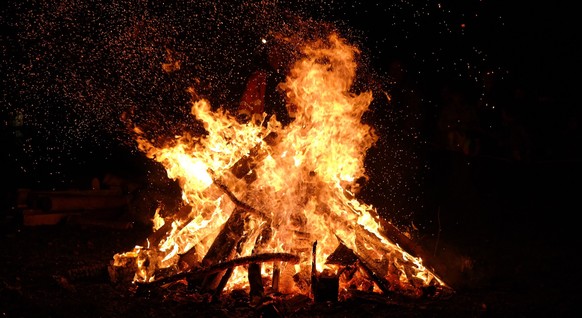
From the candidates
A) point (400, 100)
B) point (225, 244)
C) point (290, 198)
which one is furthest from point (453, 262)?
point (400, 100)

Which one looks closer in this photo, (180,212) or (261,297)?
(261,297)

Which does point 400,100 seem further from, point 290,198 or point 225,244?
point 225,244

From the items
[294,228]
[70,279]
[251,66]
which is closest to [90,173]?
[251,66]

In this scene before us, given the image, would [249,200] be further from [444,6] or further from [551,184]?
[444,6]

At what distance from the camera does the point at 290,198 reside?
232 inches

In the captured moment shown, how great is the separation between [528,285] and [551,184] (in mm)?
4475

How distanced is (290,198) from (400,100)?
4.61 m

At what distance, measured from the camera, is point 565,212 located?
330 inches

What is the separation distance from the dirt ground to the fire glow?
44 cm

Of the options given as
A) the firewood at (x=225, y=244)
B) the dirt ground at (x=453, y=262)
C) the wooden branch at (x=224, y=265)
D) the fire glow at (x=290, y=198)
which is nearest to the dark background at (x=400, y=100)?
the dirt ground at (x=453, y=262)

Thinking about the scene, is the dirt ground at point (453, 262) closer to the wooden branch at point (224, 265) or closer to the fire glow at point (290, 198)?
the wooden branch at point (224, 265)

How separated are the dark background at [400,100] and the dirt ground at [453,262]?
1.9 inches

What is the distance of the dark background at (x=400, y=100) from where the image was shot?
845 centimetres

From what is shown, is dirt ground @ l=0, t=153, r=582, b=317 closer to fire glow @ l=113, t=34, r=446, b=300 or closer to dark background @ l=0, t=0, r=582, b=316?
dark background @ l=0, t=0, r=582, b=316
